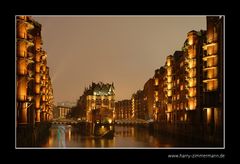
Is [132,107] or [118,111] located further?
[118,111]

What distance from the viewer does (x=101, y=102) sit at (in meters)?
101

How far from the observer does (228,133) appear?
24.5 m

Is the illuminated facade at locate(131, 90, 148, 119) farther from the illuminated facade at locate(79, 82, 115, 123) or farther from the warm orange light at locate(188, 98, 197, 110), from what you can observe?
the warm orange light at locate(188, 98, 197, 110)

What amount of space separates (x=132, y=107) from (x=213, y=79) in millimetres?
127533

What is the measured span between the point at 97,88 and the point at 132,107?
72150mm

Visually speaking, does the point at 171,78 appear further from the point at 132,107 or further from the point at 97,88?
the point at 132,107

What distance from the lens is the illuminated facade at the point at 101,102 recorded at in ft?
275

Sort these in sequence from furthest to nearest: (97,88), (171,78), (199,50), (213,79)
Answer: (97,88) → (171,78) → (199,50) → (213,79)

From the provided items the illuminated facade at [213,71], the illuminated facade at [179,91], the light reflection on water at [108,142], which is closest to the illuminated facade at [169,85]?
the illuminated facade at [179,91]

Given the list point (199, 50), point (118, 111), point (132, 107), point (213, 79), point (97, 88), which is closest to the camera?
point (213, 79)

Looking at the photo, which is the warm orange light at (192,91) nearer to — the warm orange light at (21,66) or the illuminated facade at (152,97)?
the warm orange light at (21,66)

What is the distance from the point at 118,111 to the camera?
7293 inches
